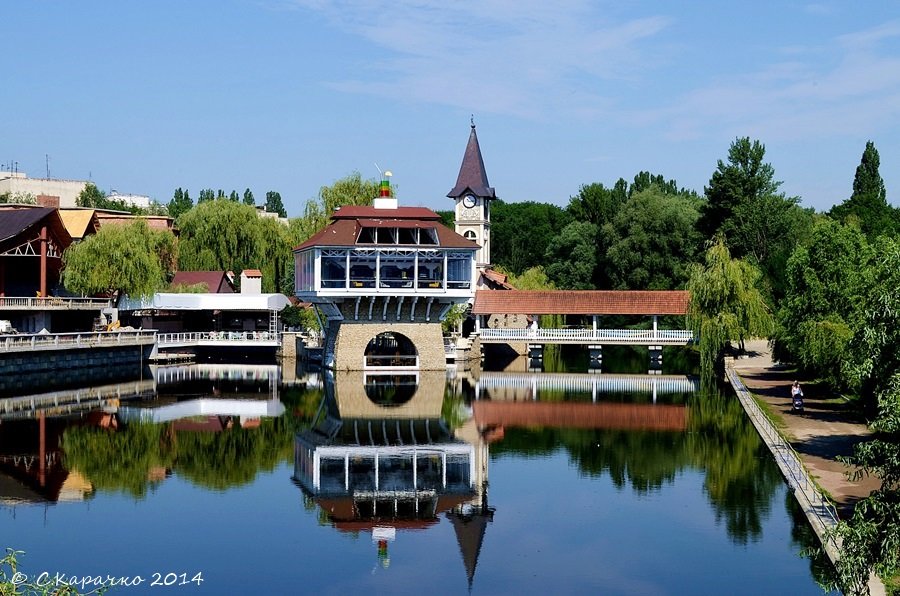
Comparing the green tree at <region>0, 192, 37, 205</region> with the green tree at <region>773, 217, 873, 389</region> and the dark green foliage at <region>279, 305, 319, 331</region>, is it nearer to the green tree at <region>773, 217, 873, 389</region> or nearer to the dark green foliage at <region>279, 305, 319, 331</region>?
the dark green foliage at <region>279, 305, 319, 331</region>

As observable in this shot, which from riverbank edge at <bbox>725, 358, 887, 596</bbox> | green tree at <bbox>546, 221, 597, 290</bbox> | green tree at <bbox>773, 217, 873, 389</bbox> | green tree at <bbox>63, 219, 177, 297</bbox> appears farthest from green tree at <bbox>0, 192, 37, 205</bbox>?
riverbank edge at <bbox>725, 358, 887, 596</bbox>

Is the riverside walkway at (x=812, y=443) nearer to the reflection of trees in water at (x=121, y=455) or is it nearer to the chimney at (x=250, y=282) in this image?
the reflection of trees in water at (x=121, y=455)

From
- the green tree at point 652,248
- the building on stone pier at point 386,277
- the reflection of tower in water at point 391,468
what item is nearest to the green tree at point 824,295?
the reflection of tower in water at point 391,468

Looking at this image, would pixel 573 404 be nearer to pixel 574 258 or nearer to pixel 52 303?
pixel 52 303

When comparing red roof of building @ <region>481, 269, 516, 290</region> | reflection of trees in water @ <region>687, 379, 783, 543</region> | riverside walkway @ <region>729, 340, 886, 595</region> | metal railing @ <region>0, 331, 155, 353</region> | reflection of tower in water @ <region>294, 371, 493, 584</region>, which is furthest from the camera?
red roof of building @ <region>481, 269, 516, 290</region>

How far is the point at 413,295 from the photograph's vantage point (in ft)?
162

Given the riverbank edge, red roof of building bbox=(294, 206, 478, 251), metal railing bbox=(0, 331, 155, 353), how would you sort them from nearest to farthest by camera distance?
1. the riverbank edge
2. metal railing bbox=(0, 331, 155, 353)
3. red roof of building bbox=(294, 206, 478, 251)

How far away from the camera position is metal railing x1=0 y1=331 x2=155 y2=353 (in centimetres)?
4725

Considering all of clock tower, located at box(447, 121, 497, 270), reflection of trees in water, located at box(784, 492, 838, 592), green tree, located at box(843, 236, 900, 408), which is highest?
clock tower, located at box(447, 121, 497, 270)

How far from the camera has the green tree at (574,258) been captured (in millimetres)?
77500

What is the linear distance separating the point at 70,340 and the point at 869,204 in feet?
155

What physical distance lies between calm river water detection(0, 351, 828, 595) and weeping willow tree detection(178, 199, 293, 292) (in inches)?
1201

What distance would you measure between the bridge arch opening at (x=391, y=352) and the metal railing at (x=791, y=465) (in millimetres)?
19177

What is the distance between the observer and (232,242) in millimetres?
72562
